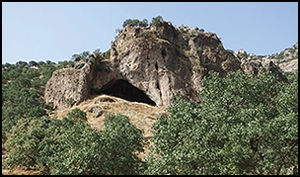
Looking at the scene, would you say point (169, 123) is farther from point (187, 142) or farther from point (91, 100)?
point (91, 100)

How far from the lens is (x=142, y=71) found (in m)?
49.5

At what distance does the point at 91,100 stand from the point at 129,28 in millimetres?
13595

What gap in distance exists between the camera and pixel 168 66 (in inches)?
1951

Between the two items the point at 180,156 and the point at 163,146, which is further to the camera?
the point at 163,146

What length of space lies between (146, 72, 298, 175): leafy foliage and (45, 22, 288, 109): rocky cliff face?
29461 mm

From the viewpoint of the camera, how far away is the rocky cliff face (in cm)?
4756

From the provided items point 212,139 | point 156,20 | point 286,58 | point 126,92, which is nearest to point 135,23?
point 156,20

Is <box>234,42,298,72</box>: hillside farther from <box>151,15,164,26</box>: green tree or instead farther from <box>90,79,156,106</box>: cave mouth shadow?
<box>90,79,156,106</box>: cave mouth shadow

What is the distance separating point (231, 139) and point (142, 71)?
35849mm

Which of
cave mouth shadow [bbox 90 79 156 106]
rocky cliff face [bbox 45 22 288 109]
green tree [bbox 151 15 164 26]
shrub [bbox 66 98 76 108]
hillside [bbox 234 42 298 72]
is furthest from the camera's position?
hillside [bbox 234 42 298 72]

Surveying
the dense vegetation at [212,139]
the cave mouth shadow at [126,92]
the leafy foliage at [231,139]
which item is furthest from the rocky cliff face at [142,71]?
the leafy foliage at [231,139]

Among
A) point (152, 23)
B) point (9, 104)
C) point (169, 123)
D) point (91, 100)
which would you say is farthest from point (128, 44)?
point (169, 123)

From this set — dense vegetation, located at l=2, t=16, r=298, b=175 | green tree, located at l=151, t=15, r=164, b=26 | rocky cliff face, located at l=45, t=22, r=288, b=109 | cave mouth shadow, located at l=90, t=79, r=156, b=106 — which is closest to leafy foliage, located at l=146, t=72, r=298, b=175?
dense vegetation, located at l=2, t=16, r=298, b=175

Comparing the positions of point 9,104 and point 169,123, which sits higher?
point 9,104
